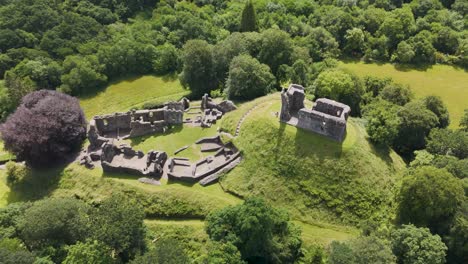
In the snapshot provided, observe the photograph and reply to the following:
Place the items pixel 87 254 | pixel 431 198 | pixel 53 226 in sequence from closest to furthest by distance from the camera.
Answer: pixel 87 254
pixel 53 226
pixel 431 198

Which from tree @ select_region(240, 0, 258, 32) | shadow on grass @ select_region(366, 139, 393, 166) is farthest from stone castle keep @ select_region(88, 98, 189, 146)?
tree @ select_region(240, 0, 258, 32)

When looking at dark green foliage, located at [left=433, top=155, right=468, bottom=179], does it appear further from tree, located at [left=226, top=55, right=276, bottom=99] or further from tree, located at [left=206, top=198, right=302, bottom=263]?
tree, located at [left=226, top=55, right=276, bottom=99]

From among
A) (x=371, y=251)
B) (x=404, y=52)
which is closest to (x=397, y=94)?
(x=404, y=52)

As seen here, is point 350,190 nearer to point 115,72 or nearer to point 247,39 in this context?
point 247,39

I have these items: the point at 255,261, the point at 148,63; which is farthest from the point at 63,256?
the point at 148,63

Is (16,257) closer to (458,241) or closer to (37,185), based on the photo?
(37,185)

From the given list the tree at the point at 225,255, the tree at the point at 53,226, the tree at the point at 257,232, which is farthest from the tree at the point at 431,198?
the tree at the point at 53,226

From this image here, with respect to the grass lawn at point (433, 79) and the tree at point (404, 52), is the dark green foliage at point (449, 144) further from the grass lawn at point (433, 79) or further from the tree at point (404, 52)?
the tree at point (404, 52)
